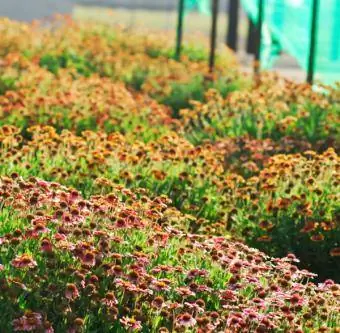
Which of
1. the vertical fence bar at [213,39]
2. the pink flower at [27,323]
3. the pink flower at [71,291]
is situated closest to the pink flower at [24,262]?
the pink flower at [71,291]

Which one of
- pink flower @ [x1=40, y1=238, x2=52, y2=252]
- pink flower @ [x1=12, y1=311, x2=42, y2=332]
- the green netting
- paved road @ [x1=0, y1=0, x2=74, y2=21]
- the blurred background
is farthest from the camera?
paved road @ [x1=0, y1=0, x2=74, y2=21]

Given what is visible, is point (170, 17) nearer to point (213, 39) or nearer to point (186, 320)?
point (213, 39)

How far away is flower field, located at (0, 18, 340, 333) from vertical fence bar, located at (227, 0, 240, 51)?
931 cm

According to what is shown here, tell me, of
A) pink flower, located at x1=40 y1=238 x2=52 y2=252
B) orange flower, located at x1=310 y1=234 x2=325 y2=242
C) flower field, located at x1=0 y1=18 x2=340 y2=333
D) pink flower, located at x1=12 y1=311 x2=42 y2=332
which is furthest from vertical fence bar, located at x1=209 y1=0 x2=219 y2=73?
pink flower, located at x1=12 y1=311 x2=42 y2=332

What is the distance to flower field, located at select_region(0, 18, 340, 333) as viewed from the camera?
542cm

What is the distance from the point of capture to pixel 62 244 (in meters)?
5.57

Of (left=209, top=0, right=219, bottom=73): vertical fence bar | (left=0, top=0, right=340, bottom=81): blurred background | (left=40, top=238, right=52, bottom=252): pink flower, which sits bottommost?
(left=0, top=0, right=340, bottom=81): blurred background

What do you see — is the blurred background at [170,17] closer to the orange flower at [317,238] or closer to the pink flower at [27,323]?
the orange flower at [317,238]

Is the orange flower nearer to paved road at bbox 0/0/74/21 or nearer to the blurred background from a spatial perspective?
the blurred background

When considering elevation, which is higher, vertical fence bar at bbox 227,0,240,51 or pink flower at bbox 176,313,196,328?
pink flower at bbox 176,313,196,328

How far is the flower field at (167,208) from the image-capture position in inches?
213

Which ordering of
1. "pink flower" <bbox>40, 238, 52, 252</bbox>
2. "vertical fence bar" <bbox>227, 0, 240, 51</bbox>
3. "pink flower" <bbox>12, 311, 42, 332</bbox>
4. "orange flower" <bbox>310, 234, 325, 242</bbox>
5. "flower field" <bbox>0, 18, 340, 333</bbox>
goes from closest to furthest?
"pink flower" <bbox>12, 311, 42, 332</bbox>
"flower field" <bbox>0, 18, 340, 333</bbox>
"pink flower" <bbox>40, 238, 52, 252</bbox>
"orange flower" <bbox>310, 234, 325, 242</bbox>
"vertical fence bar" <bbox>227, 0, 240, 51</bbox>

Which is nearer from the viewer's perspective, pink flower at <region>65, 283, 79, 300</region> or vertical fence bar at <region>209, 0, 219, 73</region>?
pink flower at <region>65, 283, 79, 300</region>

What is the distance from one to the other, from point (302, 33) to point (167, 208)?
902 cm
